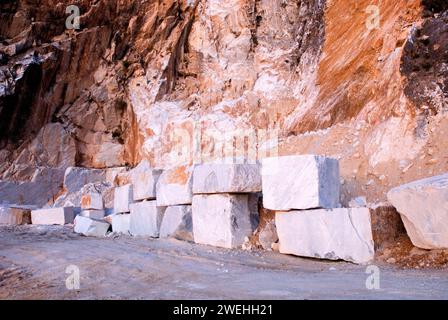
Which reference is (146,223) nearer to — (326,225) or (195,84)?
(326,225)

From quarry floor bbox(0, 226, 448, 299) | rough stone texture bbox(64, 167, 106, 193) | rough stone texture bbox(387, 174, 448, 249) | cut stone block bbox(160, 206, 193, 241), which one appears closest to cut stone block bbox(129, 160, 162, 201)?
cut stone block bbox(160, 206, 193, 241)

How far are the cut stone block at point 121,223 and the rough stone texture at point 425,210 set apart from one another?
5.71 meters

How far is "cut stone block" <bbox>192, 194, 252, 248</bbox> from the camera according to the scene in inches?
253

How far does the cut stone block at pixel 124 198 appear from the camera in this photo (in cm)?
939

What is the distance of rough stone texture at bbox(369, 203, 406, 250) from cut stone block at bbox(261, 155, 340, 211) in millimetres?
620

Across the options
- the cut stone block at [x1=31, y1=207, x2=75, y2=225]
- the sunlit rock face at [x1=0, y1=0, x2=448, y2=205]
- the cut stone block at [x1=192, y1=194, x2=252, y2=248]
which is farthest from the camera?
the cut stone block at [x1=31, y1=207, x2=75, y2=225]

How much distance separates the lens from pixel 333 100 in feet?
30.1

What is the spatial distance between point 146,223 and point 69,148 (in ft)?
32.7

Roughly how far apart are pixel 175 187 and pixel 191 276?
329cm

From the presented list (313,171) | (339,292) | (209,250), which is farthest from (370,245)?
(209,250)

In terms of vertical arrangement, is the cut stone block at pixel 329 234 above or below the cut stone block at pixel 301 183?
below

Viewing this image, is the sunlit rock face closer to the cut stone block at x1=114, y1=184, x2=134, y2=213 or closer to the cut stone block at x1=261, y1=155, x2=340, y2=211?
the cut stone block at x1=261, y1=155, x2=340, y2=211

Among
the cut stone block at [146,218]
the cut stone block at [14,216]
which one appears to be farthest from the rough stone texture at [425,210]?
the cut stone block at [14,216]

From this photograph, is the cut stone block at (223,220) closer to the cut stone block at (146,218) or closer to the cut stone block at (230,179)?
the cut stone block at (230,179)
